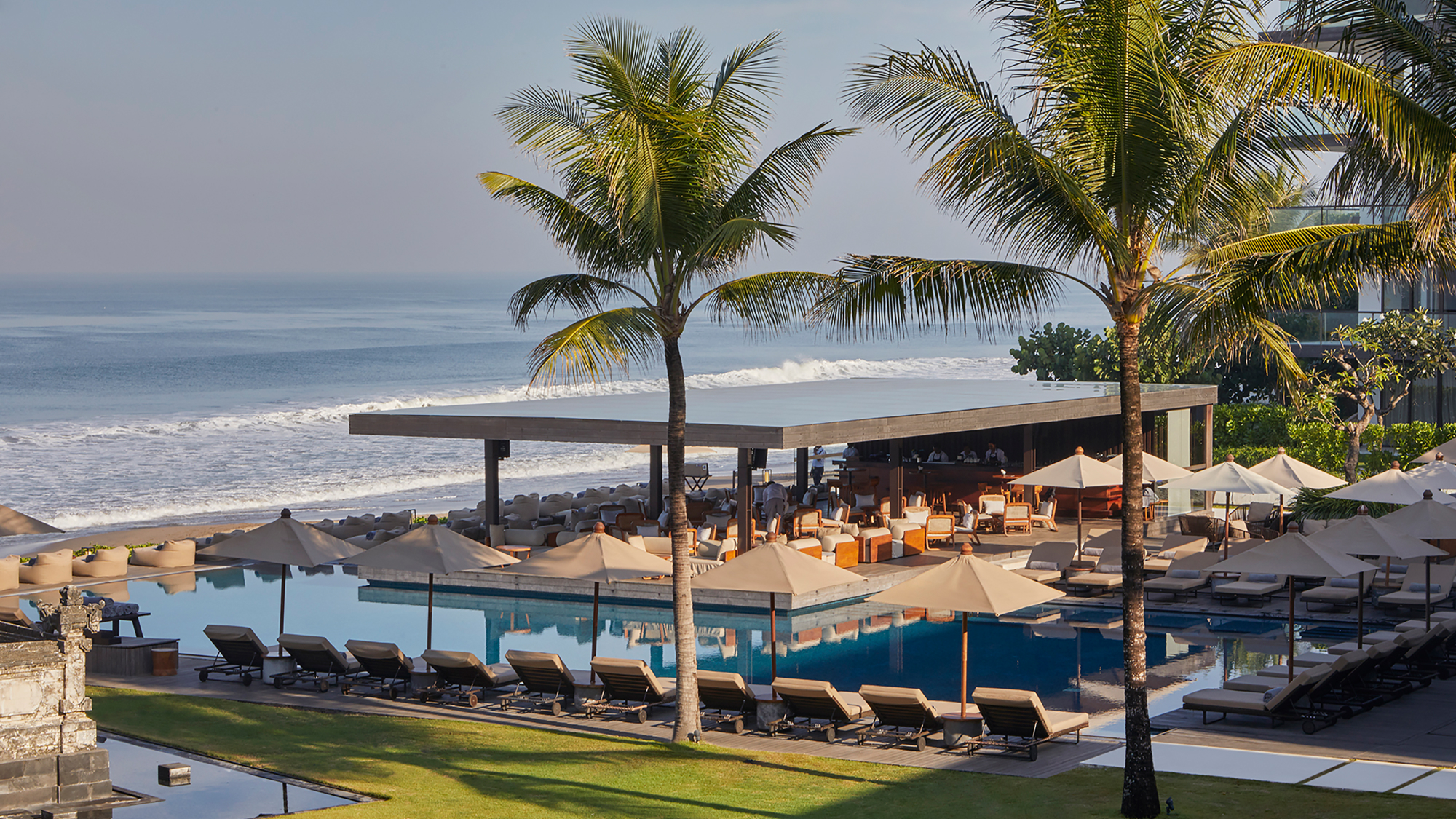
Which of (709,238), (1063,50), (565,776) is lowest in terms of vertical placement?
(565,776)

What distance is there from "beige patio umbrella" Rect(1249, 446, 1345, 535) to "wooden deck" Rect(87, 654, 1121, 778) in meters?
10.7

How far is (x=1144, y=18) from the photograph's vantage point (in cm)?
1007

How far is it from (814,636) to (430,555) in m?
5.69

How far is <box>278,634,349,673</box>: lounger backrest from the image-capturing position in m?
15.9

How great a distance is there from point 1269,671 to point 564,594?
11022 millimetres


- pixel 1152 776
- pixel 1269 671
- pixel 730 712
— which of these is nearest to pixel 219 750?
pixel 730 712

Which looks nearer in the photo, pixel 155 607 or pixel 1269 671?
pixel 1269 671

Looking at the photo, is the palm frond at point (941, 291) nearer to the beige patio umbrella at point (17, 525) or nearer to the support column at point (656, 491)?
the beige patio umbrella at point (17, 525)

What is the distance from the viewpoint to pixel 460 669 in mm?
15273

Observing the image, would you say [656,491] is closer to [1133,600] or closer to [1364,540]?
[1364,540]

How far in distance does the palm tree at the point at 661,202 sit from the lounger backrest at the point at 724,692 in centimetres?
62

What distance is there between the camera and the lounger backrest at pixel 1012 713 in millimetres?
12562

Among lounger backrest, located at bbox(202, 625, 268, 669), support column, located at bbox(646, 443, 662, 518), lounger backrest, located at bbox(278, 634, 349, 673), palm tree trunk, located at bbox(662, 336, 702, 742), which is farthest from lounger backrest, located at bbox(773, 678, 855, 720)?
support column, located at bbox(646, 443, 662, 518)

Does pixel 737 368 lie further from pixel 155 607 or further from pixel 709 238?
pixel 709 238
